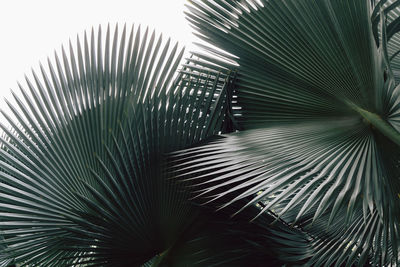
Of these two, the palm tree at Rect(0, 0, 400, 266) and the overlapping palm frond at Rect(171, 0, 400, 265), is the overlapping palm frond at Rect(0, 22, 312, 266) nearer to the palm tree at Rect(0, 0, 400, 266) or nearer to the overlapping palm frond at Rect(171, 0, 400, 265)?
the palm tree at Rect(0, 0, 400, 266)

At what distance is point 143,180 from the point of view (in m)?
1.85

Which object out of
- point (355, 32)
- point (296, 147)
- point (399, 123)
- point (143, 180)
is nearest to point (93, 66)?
point (143, 180)

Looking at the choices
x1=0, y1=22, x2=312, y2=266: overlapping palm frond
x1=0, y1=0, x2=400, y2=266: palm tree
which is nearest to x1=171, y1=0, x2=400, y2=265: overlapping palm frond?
x1=0, y1=0, x2=400, y2=266: palm tree

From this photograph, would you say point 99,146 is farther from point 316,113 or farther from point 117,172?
point 316,113

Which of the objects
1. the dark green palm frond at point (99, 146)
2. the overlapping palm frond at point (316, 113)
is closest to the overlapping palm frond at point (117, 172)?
the dark green palm frond at point (99, 146)

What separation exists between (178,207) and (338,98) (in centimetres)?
88

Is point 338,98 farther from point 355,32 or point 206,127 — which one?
point 206,127

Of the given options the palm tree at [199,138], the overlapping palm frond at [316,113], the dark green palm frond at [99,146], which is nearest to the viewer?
the overlapping palm frond at [316,113]

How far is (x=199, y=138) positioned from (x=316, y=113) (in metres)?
0.59

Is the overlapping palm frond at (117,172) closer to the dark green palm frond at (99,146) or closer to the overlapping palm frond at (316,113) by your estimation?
the dark green palm frond at (99,146)

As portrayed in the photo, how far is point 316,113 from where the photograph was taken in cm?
173

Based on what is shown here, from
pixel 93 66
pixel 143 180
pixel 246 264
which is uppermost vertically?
pixel 93 66

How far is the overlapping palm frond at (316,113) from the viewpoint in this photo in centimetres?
142

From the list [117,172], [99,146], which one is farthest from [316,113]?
[99,146]
